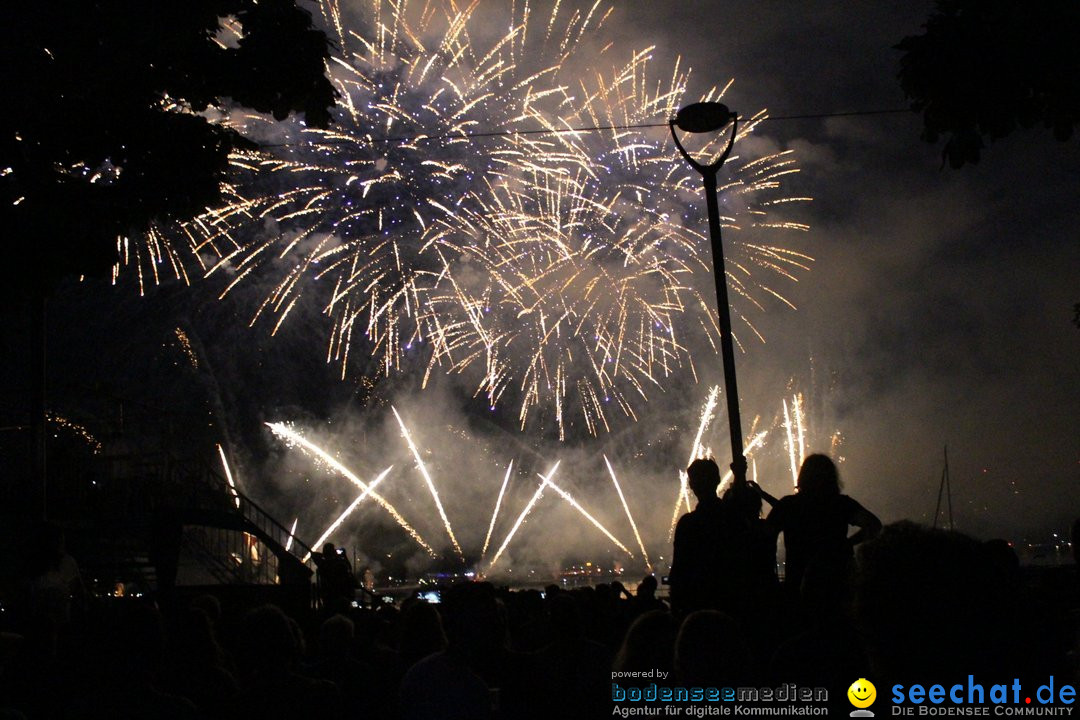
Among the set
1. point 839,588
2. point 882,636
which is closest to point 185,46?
point 839,588

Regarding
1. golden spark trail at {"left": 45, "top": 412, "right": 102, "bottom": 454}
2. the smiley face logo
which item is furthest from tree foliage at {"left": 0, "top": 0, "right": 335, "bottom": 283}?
golden spark trail at {"left": 45, "top": 412, "right": 102, "bottom": 454}

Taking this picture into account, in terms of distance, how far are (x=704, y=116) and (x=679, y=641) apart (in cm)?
786

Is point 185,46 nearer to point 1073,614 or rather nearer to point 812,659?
point 812,659

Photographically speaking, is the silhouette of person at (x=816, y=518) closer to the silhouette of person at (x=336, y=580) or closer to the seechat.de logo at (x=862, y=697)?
the seechat.de logo at (x=862, y=697)

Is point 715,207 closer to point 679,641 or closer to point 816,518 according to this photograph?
point 816,518

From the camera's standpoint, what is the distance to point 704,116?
10617mm

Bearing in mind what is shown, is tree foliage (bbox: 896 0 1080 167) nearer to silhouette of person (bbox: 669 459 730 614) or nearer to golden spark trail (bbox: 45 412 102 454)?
silhouette of person (bbox: 669 459 730 614)

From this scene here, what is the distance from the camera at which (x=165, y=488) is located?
766 inches

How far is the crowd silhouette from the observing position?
233 centimetres

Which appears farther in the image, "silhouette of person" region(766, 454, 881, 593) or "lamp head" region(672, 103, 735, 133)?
"lamp head" region(672, 103, 735, 133)

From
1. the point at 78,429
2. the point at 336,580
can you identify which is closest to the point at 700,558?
the point at 336,580

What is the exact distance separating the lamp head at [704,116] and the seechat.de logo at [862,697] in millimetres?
8647

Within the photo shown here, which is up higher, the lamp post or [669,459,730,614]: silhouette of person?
the lamp post

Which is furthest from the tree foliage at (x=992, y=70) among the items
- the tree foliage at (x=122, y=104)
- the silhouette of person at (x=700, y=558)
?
the tree foliage at (x=122, y=104)
